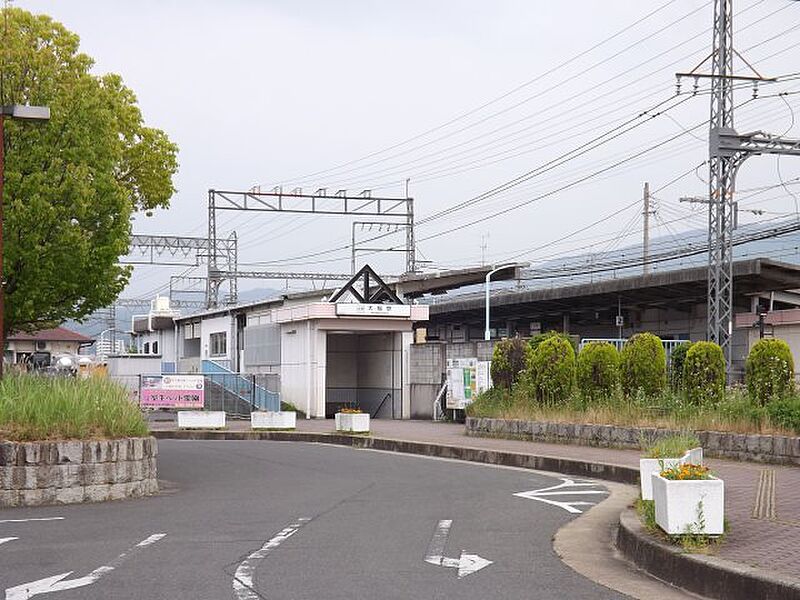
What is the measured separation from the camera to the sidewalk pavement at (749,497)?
896cm

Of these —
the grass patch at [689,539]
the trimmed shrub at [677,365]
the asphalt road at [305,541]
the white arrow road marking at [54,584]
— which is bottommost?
the asphalt road at [305,541]

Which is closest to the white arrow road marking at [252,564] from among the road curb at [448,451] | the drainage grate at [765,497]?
the drainage grate at [765,497]

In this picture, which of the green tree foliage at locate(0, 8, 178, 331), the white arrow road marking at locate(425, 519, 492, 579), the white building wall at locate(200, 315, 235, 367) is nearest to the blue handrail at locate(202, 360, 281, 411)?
the white building wall at locate(200, 315, 235, 367)

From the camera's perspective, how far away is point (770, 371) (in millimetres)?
19859

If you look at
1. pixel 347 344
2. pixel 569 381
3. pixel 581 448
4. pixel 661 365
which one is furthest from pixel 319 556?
pixel 347 344

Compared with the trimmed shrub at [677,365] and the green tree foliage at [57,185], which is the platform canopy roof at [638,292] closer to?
the trimmed shrub at [677,365]

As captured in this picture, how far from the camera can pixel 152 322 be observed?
6200 centimetres

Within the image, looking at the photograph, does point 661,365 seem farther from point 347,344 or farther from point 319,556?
point 347,344

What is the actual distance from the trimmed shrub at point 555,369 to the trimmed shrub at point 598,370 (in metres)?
0.47

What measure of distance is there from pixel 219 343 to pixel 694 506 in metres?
43.0

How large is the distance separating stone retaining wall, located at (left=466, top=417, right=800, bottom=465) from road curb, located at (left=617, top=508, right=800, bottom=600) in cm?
844

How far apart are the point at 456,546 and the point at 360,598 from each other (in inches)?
113

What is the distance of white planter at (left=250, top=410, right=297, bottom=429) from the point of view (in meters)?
31.9

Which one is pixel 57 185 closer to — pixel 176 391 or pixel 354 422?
pixel 354 422
